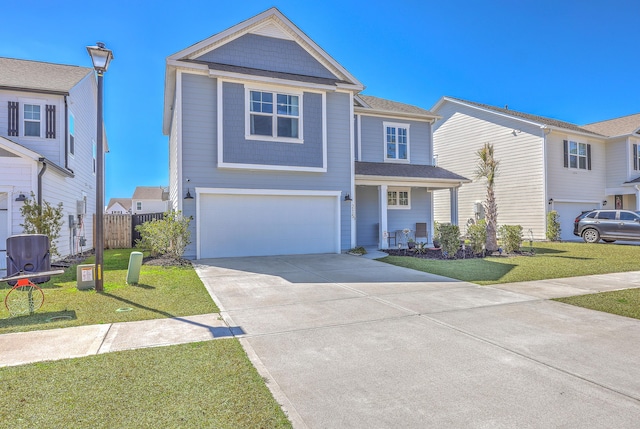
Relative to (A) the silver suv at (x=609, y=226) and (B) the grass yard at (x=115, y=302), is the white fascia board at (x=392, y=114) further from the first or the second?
(B) the grass yard at (x=115, y=302)

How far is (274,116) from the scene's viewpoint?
11.7 m

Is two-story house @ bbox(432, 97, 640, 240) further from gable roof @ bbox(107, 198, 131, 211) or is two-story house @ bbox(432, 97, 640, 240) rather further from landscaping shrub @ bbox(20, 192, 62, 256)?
gable roof @ bbox(107, 198, 131, 211)

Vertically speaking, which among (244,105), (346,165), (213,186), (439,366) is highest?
(244,105)

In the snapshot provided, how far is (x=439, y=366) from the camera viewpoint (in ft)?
11.5

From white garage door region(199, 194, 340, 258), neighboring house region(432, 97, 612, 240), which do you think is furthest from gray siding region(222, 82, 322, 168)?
neighboring house region(432, 97, 612, 240)

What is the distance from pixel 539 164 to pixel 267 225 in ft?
47.5

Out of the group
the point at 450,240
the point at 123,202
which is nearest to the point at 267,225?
the point at 450,240

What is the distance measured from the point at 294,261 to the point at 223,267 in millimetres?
2158

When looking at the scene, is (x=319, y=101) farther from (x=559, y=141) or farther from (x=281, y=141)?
(x=559, y=141)

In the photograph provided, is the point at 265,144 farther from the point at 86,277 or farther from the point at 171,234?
the point at 86,277

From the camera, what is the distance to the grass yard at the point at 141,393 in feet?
8.23

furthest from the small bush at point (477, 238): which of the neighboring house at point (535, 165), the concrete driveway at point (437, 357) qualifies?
the neighboring house at point (535, 165)

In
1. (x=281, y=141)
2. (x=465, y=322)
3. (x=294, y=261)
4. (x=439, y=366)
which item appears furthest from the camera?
(x=281, y=141)

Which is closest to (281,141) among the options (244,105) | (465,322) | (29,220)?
(244,105)
